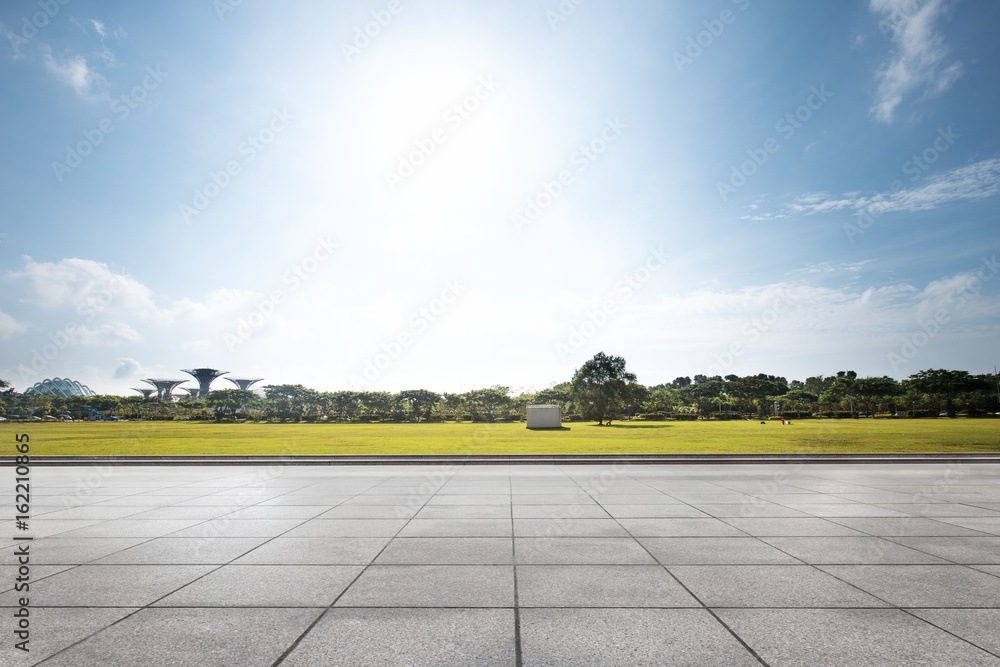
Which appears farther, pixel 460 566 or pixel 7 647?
pixel 460 566

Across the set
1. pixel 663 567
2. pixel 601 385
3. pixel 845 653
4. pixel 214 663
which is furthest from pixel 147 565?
pixel 601 385

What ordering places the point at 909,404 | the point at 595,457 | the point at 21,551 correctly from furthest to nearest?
the point at 909,404
the point at 595,457
the point at 21,551

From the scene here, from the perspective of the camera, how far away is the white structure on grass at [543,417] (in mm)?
57688

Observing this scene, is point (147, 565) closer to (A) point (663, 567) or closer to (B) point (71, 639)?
(B) point (71, 639)

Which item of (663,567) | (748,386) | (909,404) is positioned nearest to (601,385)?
(748,386)

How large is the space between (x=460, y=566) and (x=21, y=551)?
6412mm

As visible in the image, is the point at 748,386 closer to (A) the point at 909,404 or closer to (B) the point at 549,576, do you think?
(A) the point at 909,404

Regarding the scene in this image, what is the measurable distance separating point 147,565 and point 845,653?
790cm

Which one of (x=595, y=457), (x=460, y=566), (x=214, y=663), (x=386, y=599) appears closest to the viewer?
(x=214, y=663)

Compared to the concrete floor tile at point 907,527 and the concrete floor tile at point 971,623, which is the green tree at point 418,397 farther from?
the concrete floor tile at point 971,623

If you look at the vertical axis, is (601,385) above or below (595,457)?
above

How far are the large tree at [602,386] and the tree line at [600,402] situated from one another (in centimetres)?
17

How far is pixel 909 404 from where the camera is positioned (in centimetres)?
10012

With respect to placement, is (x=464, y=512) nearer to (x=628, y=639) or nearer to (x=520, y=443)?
(x=628, y=639)
